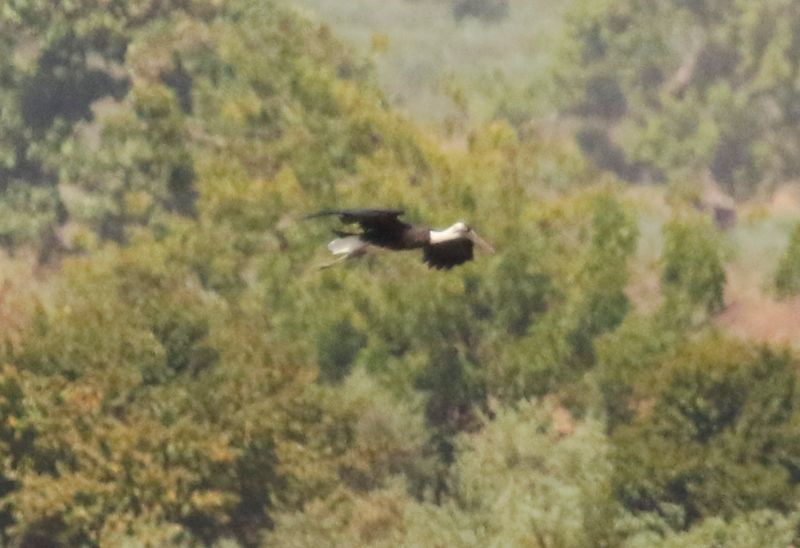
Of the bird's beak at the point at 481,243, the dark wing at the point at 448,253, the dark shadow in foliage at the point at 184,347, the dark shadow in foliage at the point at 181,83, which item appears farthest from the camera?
the dark shadow in foliage at the point at 181,83

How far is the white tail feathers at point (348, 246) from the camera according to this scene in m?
Answer: 14.7

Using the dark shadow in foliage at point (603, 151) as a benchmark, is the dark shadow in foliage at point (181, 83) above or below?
above

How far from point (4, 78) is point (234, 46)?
24153 mm

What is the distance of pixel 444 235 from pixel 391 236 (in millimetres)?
475

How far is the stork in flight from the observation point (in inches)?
580

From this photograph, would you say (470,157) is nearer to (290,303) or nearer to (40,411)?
(290,303)

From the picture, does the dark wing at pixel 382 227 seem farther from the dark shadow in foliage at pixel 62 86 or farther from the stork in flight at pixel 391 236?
the dark shadow in foliage at pixel 62 86

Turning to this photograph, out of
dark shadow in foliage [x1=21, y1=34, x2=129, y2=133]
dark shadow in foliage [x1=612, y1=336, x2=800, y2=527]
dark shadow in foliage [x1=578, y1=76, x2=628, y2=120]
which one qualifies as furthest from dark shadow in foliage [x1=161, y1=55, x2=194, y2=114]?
dark shadow in foliage [x1=612, y1=336, x2=800, y2=527]

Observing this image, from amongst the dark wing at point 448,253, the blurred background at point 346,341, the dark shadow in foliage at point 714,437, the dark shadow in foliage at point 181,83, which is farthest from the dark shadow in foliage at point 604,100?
the dark wing at point 448,253

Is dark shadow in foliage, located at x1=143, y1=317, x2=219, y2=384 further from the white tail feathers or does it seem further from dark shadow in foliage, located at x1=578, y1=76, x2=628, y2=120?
dark shadow in foliage, located at x1=578, y1=76, x2=628, y2=120

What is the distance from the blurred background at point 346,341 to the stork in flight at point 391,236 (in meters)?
27.0

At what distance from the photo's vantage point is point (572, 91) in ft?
389

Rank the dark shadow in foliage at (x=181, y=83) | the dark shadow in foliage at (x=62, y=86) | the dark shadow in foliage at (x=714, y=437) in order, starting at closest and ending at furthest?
the dark shadow in foliage at (x=714, y=437) → the dark shadow in foliage at (x=181, y=83) → the dark shadow in foliage at (x=62, y=86)

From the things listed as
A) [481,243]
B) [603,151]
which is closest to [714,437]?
[481,243]
